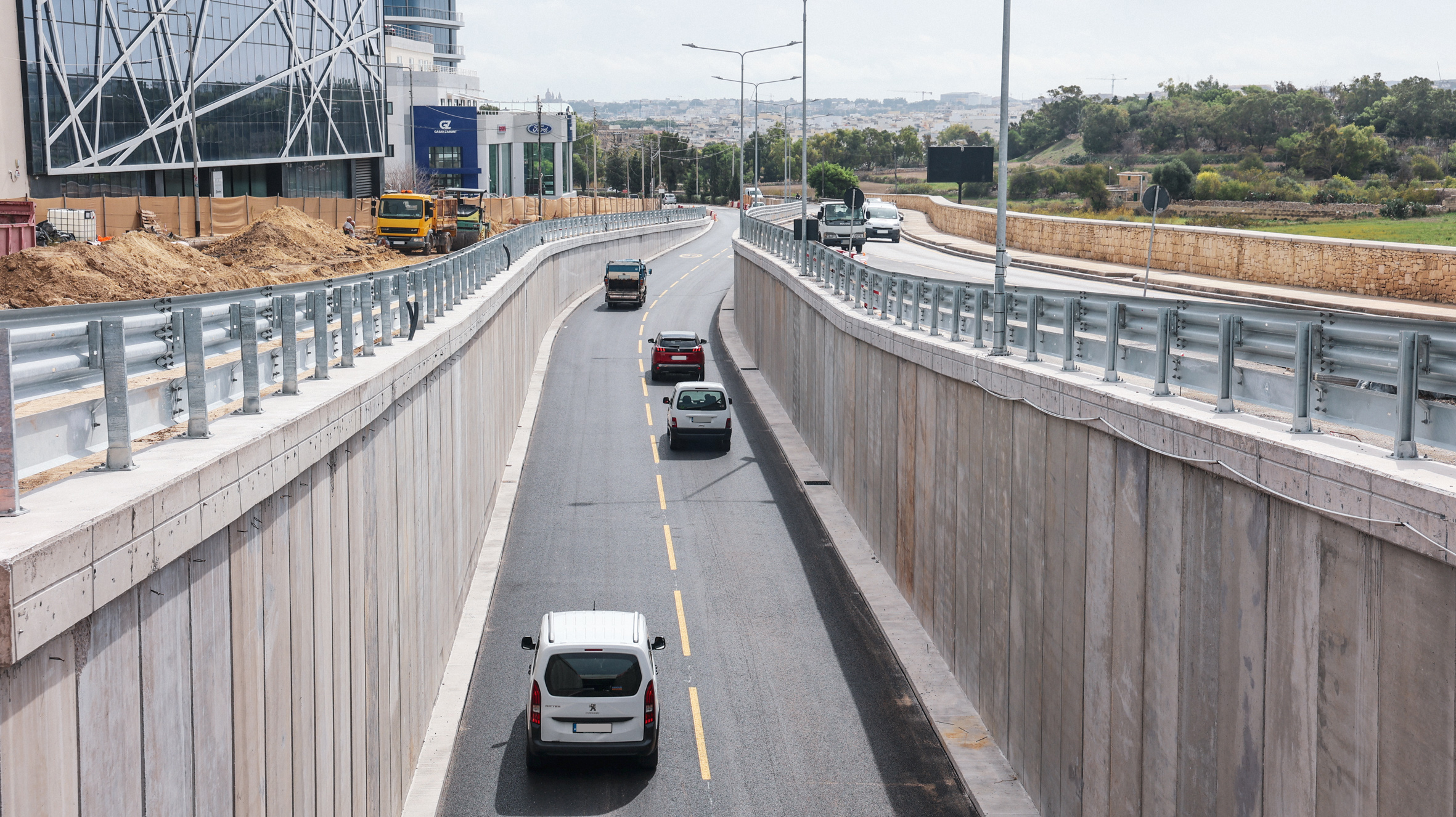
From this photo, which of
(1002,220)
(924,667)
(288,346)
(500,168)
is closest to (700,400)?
(924,667)

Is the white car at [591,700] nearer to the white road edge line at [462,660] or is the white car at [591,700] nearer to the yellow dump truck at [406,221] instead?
the white road edge line at [462,660]

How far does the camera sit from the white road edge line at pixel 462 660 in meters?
15.7

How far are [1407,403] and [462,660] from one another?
577 inches

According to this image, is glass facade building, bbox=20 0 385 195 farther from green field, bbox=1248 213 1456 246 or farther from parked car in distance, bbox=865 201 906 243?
green field, bbox=1248 213 1456 246

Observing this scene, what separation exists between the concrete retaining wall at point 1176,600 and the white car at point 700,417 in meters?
12.6

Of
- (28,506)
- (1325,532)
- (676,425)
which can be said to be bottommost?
(676,425)

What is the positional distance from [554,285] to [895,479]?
119 ft

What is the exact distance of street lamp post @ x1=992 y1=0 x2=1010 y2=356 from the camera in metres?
17.2

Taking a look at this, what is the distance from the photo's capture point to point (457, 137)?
121 metres

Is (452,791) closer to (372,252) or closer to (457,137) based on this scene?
(372,252)

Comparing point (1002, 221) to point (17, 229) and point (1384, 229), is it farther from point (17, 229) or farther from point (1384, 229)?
point (1384, 229)

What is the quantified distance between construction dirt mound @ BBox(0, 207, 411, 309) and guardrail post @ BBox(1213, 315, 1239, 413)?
78.5 feet

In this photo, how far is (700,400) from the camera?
33.7 meters

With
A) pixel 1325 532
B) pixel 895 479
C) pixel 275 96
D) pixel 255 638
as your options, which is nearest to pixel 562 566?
pixel 895 479
